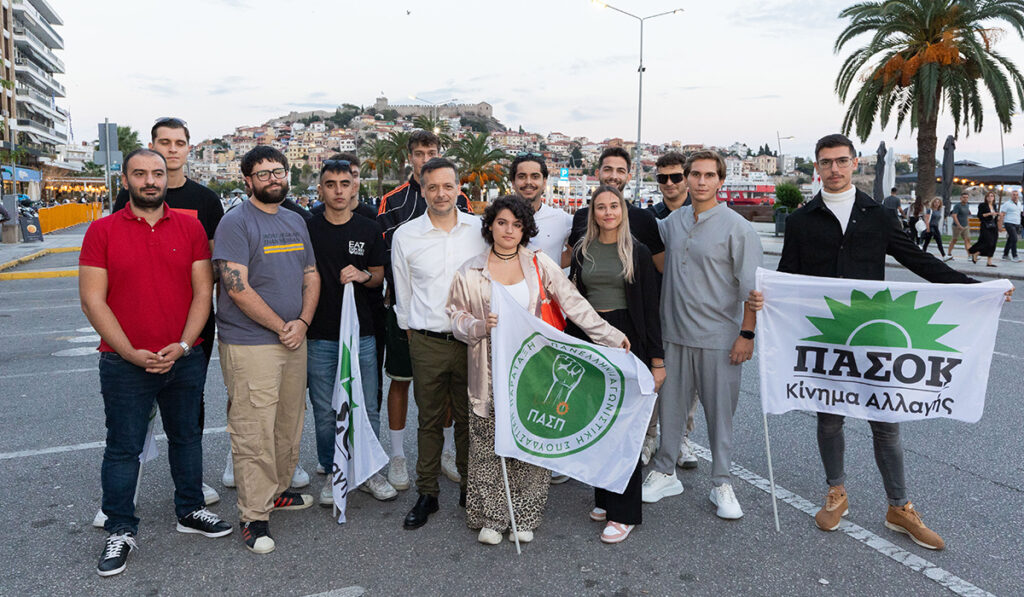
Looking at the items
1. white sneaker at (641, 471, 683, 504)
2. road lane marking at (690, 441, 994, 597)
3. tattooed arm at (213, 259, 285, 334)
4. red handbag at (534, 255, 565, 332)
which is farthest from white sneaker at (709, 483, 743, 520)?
tattooed arm at (213, 259, 285, 334)

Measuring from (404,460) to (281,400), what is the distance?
96 cm

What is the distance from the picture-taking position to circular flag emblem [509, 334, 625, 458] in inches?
145

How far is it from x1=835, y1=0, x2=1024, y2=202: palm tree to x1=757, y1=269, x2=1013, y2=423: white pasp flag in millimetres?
20171

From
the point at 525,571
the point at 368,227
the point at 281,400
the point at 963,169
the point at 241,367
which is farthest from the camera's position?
the point at 963,169

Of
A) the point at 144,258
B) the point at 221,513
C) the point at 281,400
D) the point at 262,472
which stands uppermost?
the point at 144,258

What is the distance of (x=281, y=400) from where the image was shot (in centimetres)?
397

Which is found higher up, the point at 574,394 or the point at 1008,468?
the point at 574,394

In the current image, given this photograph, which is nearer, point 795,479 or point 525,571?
point 525,571

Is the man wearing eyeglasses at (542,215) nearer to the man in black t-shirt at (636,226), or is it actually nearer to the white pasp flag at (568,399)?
the man in black t-shirt at (636,226)


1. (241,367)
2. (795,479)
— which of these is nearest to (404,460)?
(241,367)

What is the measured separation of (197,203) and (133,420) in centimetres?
139

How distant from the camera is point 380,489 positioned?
4238 mm

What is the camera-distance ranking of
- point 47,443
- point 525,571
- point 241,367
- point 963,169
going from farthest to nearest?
point 963,169
point 47,443
point 241,367
point 525,571

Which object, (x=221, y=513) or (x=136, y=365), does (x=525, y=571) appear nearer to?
(x=221, y=513)
